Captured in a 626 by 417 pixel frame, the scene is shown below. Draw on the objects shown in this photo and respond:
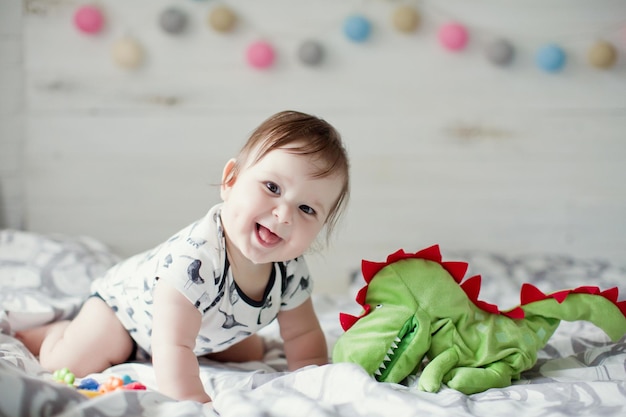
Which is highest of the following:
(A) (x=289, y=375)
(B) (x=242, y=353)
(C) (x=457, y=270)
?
(C) (x=457, y=270)

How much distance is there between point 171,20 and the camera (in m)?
2.14

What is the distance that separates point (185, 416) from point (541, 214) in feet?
5.47

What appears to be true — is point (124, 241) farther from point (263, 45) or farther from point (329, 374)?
point (329, 374)

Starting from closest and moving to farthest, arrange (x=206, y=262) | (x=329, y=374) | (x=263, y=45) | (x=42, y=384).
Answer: (x=42, y=384), (x=329, y=374), (x=206, y=262), (x=263, y=45)

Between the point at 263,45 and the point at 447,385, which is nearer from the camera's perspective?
the point at 447,385

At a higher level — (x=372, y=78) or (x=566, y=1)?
(x=566, y=1)

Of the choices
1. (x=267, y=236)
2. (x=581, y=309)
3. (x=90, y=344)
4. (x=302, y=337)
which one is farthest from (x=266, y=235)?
(x=581, y=309)

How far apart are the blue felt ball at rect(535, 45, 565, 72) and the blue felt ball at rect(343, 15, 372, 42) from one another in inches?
20.0

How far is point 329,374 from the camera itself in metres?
1.04

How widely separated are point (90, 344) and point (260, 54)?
1.14m

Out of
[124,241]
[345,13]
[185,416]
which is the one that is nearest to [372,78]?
[345,13]

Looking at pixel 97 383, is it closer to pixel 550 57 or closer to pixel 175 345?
pixel 175 345

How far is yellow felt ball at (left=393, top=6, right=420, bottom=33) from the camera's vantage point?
84.8 inches

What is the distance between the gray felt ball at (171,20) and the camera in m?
2.15
